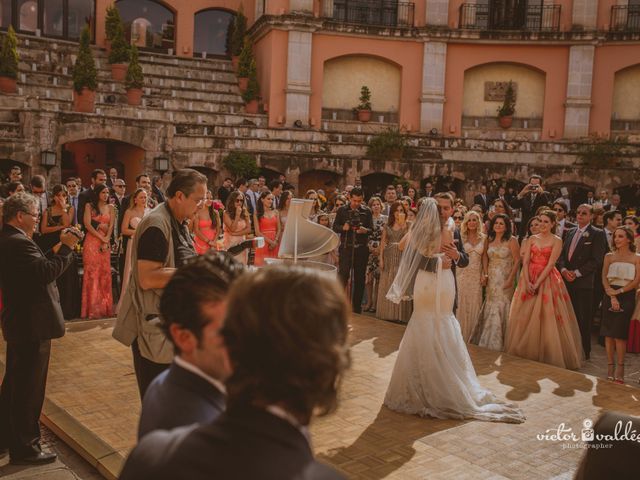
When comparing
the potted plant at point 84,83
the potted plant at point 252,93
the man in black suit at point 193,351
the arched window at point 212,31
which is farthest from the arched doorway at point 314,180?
the man in black suit at point 193,351

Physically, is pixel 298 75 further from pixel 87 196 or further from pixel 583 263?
pixel 583 263

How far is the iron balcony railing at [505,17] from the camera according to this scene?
80.5 feet

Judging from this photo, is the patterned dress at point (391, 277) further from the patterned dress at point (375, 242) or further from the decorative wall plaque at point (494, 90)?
the decorative wall plaque at point (494, 90)

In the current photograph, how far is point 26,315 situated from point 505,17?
24.8 metres

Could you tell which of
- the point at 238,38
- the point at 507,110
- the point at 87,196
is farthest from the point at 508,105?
the point at 87,196

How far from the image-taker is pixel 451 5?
24.4 metres

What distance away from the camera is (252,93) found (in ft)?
73.6

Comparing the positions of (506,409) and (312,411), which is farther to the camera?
(506,409)

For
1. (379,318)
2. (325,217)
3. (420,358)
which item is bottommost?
Result: (379,318)

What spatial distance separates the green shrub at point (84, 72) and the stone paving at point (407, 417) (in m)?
11.2

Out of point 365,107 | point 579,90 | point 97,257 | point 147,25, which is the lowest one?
point 97,257

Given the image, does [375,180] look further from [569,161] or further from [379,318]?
[379,318]

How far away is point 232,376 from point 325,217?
979 centimetres

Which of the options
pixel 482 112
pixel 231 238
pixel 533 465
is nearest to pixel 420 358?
pixel 533 465
